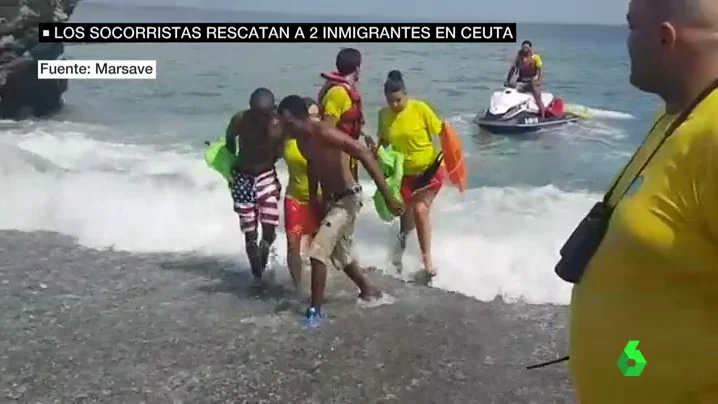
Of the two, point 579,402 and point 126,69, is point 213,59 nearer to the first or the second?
point 126,69

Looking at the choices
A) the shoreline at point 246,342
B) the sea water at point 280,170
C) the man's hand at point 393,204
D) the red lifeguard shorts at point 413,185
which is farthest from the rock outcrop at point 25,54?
the man's hand at point 393,204

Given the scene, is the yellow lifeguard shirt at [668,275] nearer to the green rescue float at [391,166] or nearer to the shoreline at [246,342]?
the shoreline at [246,342]

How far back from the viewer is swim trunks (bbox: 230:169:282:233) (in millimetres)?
6523

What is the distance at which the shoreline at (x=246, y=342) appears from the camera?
4.68 meters

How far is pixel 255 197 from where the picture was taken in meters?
6.55

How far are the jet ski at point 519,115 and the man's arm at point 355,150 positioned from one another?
435 inches

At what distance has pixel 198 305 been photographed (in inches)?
240

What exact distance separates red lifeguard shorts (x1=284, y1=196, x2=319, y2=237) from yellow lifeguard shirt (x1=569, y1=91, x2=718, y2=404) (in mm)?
4685

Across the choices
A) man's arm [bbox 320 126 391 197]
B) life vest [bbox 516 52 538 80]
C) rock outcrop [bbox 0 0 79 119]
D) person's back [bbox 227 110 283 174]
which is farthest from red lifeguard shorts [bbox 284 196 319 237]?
rock outcrop [bbox 0 0 79 119]

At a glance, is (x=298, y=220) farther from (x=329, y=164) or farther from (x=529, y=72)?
(x=529, y=72)

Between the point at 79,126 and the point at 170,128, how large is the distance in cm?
176

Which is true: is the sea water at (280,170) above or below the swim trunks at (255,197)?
below

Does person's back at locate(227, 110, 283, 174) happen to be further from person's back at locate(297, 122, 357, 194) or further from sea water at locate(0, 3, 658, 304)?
sea water at locate(0, 3, 658, 304)

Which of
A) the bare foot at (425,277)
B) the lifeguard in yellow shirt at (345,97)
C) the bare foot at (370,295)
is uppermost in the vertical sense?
the lifeguard in yellow shirt at (345,97)
